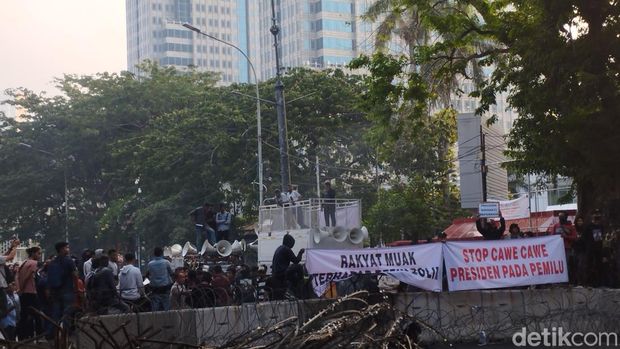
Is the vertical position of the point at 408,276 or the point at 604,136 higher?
the point at 604,136

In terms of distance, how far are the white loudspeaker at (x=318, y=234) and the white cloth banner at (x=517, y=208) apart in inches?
428

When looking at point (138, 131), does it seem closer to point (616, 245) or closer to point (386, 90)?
point (386, 90)

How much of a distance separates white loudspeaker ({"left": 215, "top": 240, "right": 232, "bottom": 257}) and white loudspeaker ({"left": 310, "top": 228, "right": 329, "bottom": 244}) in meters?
2.77

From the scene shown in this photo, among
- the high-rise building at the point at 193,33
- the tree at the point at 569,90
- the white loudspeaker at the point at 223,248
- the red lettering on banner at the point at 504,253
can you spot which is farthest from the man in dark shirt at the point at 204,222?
the high-rise building at the point at 193,33

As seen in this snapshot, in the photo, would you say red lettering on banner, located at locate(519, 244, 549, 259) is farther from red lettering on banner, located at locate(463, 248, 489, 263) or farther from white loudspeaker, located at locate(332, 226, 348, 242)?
white loudspeaker, located at locate(332, 226, 348, 242)

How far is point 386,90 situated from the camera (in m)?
24.6

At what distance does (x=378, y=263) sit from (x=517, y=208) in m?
20.8

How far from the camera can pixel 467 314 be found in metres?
16.7

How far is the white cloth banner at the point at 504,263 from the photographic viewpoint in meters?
17.1

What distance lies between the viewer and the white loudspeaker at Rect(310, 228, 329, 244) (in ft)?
89.8

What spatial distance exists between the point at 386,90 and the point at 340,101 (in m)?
23.7

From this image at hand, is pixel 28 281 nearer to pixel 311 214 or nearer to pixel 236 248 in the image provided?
pixel 236 248

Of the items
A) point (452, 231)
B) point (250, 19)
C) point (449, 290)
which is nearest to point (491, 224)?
point (449, 290)

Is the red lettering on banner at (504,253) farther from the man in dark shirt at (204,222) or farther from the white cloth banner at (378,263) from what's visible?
the man in dark shirt at (204,222)
